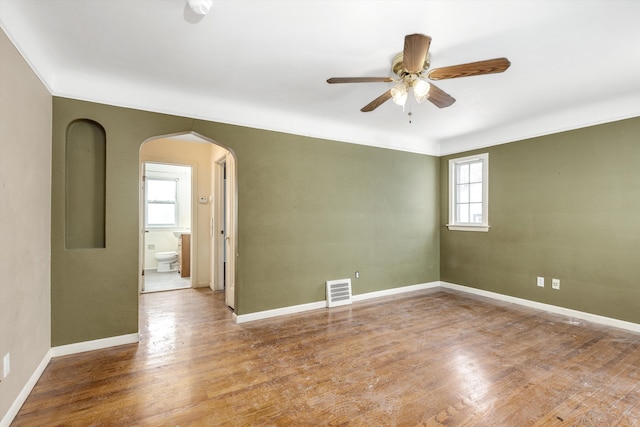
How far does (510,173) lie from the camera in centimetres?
445

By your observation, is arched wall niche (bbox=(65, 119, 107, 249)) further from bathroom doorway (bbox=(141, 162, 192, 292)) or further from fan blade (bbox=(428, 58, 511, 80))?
bathroom doorway (bbox=(141, 162, 192, 292))

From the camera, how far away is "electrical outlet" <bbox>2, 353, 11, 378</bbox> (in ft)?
5.81

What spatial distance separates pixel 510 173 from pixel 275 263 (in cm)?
368

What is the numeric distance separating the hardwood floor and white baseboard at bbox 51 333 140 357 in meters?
0.09

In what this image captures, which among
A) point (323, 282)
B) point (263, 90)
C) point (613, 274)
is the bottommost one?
point (323, 282)

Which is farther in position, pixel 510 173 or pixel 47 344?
pixel 510 173

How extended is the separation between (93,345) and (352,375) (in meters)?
2.43

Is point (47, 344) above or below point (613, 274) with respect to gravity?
below

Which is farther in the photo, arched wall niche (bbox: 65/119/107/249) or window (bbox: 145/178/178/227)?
window (bbox: 145/178/178/227)

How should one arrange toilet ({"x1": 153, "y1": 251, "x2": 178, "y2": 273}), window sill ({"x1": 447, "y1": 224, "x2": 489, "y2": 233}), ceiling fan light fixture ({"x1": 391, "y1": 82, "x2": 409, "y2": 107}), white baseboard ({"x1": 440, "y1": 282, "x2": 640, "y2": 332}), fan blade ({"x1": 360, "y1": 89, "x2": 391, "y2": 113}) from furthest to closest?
toilet ({"x1": 153, "y1": 251, "x2": 178, "y2": 273}) → window sill ({"x1": 447, "y1": 224, "x2": 489, "y2": 233}) → white baseboard ({"x1": 440, "y1": 282, "x2": 640, "y2": 332}) → fan blade ({"x1": 360, "y1": 89, "x2": 391, "y2": 113}) → ceiling fan light fixture ({"x1": 391, "y1": 82, "x2": 409, "y2": 107})

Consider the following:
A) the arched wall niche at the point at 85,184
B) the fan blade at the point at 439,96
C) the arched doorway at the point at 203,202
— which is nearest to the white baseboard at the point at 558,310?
the fan blade at the point at 439,96

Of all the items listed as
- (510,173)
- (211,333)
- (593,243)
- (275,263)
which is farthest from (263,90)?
(593,243)

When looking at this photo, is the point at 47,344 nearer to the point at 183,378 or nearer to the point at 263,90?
the point at 183,378

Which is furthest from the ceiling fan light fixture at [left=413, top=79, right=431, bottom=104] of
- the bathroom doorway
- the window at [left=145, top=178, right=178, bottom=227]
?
the window at [left=145, top=178, right=178, bottom=227]
